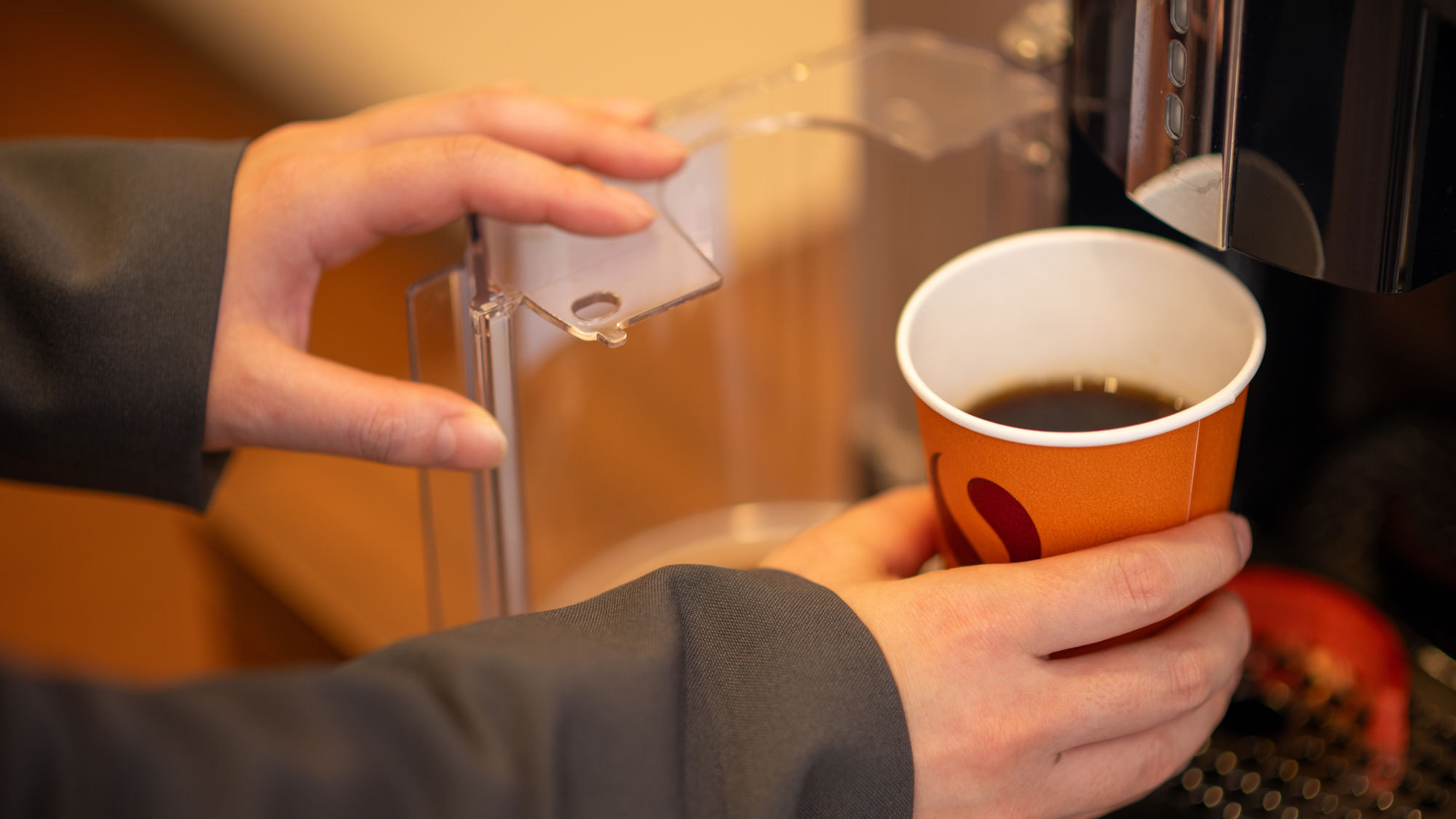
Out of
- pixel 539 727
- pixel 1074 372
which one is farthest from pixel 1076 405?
pixel 539 727

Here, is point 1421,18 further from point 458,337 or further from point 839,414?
point 839,414

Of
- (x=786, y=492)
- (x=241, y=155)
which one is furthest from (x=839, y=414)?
(x=241, y=155)

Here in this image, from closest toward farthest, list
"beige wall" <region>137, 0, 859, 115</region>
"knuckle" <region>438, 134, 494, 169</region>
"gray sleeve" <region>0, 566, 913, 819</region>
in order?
"gray sleeve" <region>0, 566, 913, 819</region> → "knuckle" <region>438, 134, 494, 169</region> → "beige wall" <region>137, 0, 859, 115</region>

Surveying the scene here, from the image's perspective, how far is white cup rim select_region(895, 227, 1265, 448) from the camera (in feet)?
1.17

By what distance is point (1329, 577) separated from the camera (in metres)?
0.56

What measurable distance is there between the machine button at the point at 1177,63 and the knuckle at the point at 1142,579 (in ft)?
0.47

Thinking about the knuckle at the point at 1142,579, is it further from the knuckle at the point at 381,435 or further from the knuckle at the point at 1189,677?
the knuckle at the point at 381,435

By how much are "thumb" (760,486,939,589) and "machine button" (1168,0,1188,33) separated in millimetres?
183

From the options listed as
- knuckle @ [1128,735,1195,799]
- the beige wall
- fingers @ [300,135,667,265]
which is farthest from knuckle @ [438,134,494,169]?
the beige wall

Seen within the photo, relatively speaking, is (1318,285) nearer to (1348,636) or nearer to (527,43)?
(1348,636)

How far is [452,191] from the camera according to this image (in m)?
0.47

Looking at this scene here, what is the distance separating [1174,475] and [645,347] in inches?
16.5

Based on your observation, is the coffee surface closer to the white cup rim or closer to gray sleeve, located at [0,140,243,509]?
the white cup rim

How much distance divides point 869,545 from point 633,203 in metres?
0.16
